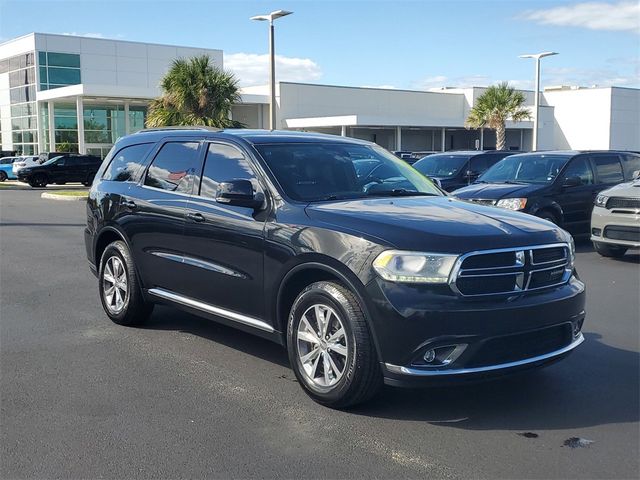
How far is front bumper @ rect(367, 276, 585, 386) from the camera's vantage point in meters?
4.14

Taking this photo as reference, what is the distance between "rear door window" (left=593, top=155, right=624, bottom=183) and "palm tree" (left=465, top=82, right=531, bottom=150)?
35008 mm

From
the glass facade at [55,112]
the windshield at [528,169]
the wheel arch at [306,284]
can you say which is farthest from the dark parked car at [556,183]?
the glass facade at [55,112]

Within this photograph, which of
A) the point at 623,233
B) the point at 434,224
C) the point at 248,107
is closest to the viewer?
the point at 434,224

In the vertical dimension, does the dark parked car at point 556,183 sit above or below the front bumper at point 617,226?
above

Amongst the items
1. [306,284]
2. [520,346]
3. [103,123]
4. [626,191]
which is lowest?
[520,346]

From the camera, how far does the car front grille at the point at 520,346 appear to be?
4230 millimetres

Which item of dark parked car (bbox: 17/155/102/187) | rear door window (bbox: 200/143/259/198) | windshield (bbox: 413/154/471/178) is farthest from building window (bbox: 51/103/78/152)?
rear door window (bbox: 200/143/259/198)

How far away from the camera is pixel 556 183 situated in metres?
12.2

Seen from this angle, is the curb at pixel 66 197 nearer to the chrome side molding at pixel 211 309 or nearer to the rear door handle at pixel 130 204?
the rear door handle at pixel 130 204

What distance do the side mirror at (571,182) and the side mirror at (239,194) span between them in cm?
859

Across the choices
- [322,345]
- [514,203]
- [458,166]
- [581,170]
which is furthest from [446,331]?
[458,166]

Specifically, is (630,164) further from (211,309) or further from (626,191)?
(211,309)

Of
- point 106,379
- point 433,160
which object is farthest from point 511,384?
point 433,160

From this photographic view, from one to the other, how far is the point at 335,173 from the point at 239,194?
37.1 inches
